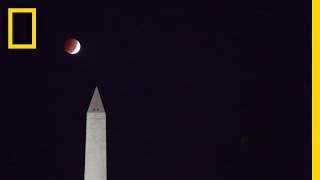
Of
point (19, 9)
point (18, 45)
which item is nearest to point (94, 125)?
point (18, 45)

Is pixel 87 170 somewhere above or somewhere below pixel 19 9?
below

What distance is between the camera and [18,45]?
32.6ft

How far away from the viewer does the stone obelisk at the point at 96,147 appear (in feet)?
35.1

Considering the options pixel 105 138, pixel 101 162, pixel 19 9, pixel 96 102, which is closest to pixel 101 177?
pixel 101 162

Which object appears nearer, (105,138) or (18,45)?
(18,45)

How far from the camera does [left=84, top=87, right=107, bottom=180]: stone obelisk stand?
10.7 m

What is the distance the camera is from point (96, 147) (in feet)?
35.3

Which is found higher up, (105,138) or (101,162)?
(105,138)

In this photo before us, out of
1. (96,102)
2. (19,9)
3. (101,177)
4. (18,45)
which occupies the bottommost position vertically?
(101,177)

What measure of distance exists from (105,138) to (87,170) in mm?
986

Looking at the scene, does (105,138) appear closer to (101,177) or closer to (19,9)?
(101,177)

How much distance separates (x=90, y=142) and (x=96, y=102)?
117cm

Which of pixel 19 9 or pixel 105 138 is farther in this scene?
pixel 105 138

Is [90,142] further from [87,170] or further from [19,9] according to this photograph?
[19,9]
